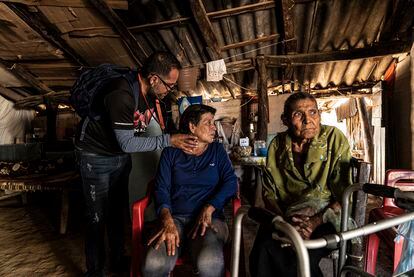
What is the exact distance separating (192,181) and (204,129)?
0.49 m

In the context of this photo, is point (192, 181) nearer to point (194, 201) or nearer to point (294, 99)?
point (194, 201)

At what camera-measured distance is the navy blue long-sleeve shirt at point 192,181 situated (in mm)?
2156

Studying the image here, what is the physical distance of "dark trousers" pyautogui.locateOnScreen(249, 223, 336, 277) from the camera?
64.4 inches

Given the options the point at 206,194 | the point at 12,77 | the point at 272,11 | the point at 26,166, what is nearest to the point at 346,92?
the point at 272,11

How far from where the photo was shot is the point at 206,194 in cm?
221

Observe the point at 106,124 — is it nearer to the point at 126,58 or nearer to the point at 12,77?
the point at 126,58

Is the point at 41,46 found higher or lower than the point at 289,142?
higher

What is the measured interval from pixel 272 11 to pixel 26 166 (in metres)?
5.96

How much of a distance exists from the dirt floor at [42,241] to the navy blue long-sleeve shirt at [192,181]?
105cm

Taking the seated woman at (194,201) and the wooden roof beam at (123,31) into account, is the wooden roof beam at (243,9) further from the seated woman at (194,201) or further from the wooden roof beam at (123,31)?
→ the seated woman at (194,201)

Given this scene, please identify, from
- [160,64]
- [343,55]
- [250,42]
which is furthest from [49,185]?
[343,55]

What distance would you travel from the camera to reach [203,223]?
6.23 feet

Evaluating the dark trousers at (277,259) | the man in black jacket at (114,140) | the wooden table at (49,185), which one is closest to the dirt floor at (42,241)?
the wooden table at (49,185)

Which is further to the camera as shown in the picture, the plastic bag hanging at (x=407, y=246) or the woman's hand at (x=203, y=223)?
the woman's hand at (x=203, y=223)
